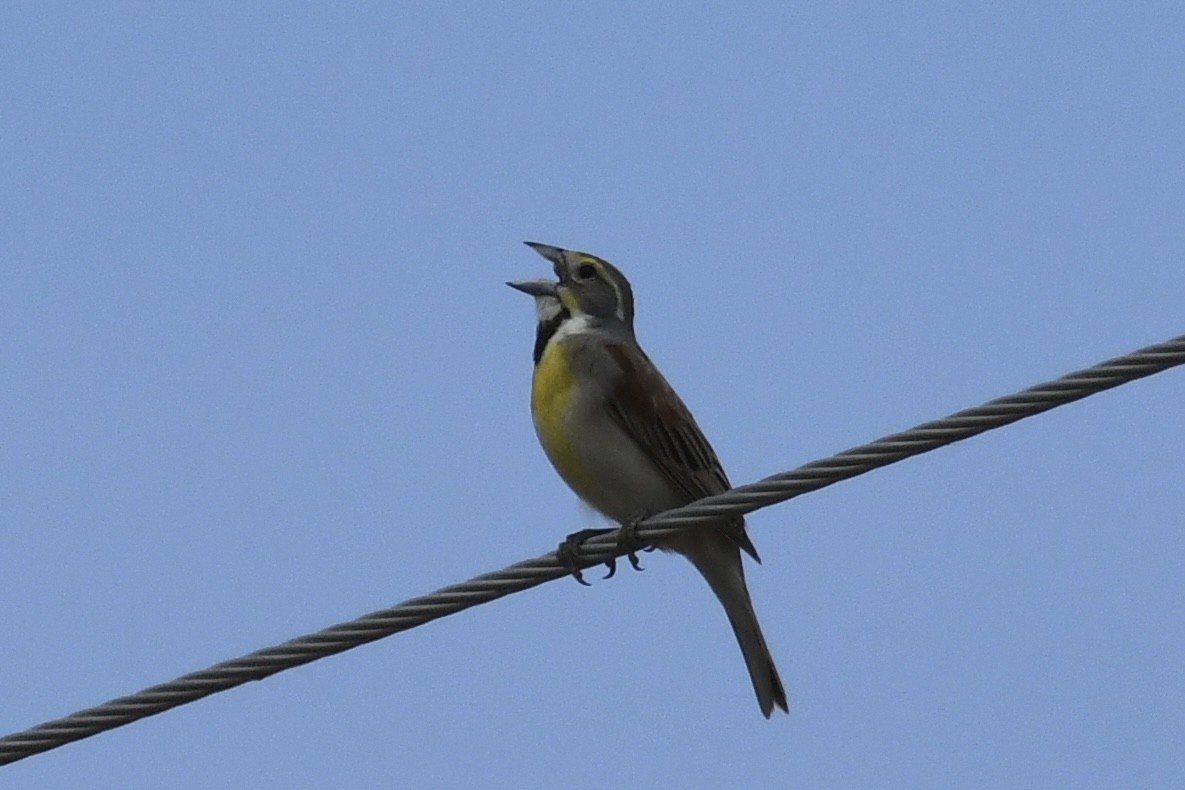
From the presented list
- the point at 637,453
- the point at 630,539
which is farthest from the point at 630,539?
the point at 637,453

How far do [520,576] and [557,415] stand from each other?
2.35 metres

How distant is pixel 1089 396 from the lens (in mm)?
6188

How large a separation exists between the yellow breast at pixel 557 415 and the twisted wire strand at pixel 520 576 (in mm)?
2188

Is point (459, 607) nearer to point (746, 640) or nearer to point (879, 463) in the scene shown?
point (879, 463)

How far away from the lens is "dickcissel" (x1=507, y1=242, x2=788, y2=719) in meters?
9.42

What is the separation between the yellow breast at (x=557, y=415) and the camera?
9.44 m

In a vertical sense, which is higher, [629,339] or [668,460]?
[629,339]

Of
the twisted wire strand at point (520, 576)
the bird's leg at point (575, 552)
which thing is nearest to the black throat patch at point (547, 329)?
the bird's leg at point (575, 552)

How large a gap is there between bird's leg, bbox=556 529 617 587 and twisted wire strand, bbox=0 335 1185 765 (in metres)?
0.40

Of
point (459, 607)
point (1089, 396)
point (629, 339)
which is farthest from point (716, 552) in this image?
point (1089, 396)

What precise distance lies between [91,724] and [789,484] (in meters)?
2.28

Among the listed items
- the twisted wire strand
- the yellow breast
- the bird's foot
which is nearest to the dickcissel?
the yellow breast

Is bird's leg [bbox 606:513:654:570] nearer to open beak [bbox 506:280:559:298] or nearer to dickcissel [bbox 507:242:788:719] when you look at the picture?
dickcissel [bbox 507:242:788:719]

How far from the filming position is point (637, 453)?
9.46 metres
